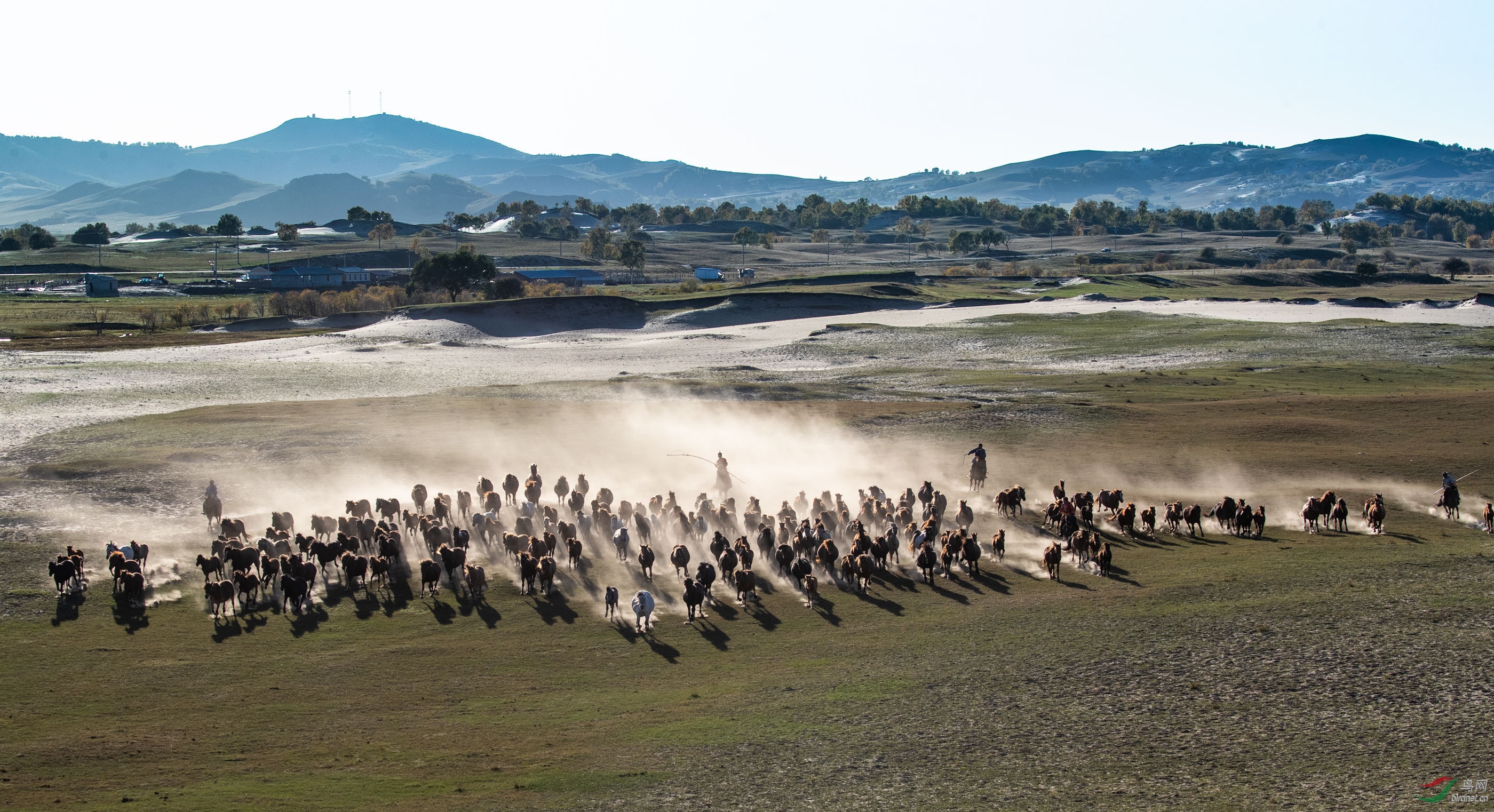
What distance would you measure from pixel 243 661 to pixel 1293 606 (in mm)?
22751

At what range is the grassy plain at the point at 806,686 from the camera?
1650 cm

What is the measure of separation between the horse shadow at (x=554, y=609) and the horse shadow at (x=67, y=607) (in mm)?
10201

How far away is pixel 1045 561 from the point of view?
93.1 ft

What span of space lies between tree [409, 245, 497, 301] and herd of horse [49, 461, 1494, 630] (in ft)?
290

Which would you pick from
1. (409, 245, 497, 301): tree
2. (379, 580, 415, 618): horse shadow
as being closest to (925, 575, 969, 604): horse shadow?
(379, 580, 415, 618): horse shadow

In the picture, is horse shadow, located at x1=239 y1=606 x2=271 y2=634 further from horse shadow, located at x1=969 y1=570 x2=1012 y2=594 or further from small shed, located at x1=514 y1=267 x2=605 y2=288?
small shed, located at x1=514 y1=267 x2=605 y2=288

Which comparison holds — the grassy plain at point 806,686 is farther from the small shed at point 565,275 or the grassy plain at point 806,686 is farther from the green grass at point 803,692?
the small shed at point 565,275

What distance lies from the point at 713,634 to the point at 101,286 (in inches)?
6199

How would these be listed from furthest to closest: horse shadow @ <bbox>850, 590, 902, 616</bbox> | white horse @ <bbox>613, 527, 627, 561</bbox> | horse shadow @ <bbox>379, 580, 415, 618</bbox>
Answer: white horse @ <bbox>613, 527, 627, 561</bbox> < horse shadow @ <bbox>850, 590, 902, 616</bbox> < horse shadow @ <bbox>379, 580, 415, 618</bbox>

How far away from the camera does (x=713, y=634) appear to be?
24359mm

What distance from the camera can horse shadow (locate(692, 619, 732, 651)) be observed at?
23.7 meters

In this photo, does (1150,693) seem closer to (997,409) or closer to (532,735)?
(532,735)

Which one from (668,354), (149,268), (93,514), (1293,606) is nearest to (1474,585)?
(1293,606)

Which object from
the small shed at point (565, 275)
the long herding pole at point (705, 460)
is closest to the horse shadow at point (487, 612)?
the long herding pole at point (705, 460)
